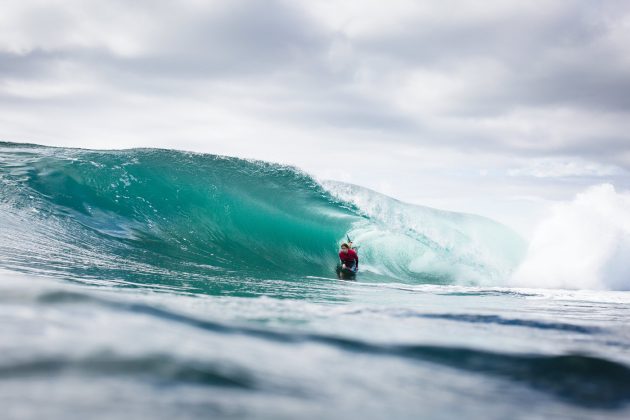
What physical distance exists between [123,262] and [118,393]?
648cm

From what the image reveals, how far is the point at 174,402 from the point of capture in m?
1.53

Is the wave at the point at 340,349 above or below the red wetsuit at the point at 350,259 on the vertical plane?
above

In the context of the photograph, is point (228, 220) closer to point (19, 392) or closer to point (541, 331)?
point (541, 331)

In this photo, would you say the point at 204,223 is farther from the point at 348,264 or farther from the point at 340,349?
the point at 340,349

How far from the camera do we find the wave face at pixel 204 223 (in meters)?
8.40

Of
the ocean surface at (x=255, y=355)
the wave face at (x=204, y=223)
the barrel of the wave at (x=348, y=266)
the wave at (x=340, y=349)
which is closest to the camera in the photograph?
the ocean surface at (x=255, y=355)

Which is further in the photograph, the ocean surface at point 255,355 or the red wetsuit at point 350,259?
the red wetsuit at point 350,259

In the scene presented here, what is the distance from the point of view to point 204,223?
13.1 meters

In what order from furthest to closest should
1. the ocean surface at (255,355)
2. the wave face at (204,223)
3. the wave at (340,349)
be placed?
the wave face at (204,223) < the wave at (340,349) < the ocean surface at (255,355)

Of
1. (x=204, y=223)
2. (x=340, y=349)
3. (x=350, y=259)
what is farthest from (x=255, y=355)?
(x=204, y=223)

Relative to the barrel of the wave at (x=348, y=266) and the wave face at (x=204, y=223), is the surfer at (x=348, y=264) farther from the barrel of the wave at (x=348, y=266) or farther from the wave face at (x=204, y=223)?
the wave face at (x=204, y=223)

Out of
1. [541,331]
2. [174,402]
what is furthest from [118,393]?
[541,331]

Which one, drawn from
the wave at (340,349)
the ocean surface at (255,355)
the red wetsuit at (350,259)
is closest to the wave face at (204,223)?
the ocean surface at (255,355)

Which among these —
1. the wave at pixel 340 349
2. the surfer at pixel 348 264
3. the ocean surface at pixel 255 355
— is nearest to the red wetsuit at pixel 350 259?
the surfer at pixel 348 264
